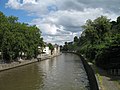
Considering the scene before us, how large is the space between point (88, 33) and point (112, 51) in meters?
42.2

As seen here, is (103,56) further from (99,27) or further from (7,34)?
(99,27)

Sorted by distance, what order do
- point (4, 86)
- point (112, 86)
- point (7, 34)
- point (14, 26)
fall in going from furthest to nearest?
point (14, 26), point (7, 34), point (4, 86), point (112, 86)

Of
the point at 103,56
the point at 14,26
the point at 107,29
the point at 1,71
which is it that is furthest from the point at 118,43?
the point at 107,29

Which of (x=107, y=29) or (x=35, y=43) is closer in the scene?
(x=107, y=29)

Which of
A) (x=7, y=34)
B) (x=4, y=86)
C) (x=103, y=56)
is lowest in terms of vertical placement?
(x=4, y=86)

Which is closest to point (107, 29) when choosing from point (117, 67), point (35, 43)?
point (35, 43)

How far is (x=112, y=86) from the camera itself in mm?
24703

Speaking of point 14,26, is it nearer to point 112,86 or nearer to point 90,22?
point 90,22

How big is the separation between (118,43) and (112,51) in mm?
2451

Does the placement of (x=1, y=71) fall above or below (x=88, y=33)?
below

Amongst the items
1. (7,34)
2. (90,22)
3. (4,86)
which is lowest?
(4,86)

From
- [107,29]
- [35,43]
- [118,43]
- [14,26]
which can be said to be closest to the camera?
[118,43]

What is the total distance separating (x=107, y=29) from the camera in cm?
7875

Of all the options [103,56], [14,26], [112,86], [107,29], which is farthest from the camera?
[107,29]
